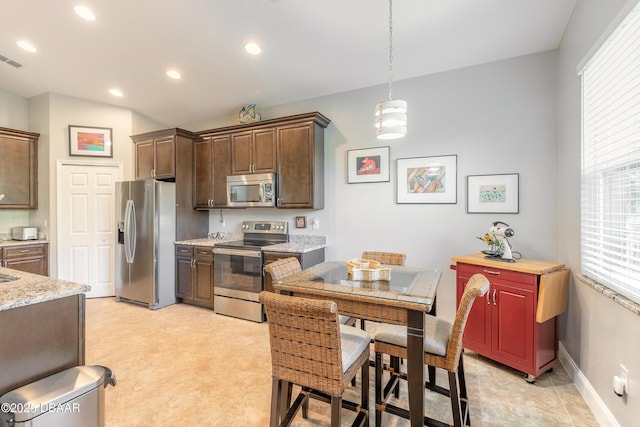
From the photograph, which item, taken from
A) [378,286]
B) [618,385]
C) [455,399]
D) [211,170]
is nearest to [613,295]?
[618,385]

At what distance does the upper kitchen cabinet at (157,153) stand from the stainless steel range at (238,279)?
1.46m

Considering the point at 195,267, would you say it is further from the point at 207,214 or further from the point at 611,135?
the point at 611,135

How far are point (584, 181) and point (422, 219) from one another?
1.40m

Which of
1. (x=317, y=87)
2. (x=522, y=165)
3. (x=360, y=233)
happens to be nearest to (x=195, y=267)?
(x=360, y=233)

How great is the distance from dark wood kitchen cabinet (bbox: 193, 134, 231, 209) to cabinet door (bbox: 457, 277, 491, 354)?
3244 millimetres

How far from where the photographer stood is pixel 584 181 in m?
2.19

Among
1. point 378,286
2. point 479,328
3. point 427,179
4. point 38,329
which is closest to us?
point 38,329

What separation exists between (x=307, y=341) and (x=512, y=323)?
71.8 inches

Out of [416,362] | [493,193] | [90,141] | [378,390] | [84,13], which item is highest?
[84,13]

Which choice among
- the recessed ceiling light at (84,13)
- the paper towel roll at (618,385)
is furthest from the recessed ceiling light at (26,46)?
the paper towel roll at (618,385)

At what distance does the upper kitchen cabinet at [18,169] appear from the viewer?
4.22 meters

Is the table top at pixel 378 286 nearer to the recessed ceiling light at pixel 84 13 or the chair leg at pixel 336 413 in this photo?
the chair leg at pixel 336 413

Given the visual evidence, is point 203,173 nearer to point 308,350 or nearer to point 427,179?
point 427,179

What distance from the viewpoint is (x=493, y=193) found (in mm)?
2943
